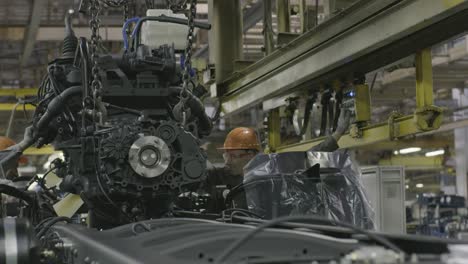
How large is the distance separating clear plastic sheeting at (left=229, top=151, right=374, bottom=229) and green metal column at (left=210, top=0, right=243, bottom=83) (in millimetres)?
2509

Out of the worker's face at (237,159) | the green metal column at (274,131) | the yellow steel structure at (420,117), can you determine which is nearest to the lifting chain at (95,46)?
the yellow steel structure at (420,117)

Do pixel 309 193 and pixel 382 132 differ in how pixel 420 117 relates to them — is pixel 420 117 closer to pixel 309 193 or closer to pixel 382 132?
pixel 382 132

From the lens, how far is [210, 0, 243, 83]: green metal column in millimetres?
5926

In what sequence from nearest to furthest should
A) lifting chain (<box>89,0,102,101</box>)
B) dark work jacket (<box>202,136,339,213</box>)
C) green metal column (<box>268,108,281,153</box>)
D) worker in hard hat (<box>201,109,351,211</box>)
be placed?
lifting chain (<box>89,0,102,101</box>), dark work jacket (<box>202,136,339,213</box>), worker in hard hat (<box>201,109,351,211</box>), green metal column (<box>268,108,281,153</box>)

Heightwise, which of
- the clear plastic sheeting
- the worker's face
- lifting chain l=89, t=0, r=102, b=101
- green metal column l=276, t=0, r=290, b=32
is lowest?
the clear plastic sheeting

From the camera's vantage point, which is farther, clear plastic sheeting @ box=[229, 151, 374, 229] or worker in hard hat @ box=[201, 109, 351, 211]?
worker in hard hat @ box=[201, 109, 351, 211]

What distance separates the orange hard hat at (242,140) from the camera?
5.61 metres

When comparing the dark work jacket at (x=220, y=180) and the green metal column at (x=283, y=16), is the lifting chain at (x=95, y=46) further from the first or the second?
the green metal column at (x=283, y=16)

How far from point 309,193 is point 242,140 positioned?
86.6 inches

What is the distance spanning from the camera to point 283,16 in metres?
5.41

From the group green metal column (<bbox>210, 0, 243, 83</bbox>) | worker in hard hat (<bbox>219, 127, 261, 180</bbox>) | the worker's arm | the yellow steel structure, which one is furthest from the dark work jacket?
green metal column (<bbox>210, 0, 243, 83</bbox>)

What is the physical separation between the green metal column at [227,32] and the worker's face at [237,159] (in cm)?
90

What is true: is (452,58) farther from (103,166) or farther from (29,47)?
(103,166)

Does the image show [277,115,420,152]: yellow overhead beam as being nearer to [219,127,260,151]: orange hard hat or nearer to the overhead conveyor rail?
the overhead conveyor rail
